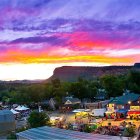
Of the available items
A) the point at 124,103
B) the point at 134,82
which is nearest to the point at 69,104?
the point at 124,103

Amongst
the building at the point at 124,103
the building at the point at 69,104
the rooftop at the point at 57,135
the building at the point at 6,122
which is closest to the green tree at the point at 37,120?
the rooftop at the point at 57,135

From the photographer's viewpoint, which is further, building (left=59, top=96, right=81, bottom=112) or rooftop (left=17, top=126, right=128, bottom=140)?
building (left=59, top=96, right=81, bottom=112)

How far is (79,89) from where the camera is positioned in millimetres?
55406

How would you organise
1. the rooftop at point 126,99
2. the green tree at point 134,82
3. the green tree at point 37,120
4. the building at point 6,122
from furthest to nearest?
the green tree at point 134,82, the rooftop at point 126,99, the building at point 6,122, the green tree at point 37,120

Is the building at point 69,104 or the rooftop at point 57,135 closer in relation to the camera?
the rooftop at point 57,135

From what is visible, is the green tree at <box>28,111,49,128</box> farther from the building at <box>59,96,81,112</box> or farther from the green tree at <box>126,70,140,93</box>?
the green tree at <box>126,70,140,93</box>

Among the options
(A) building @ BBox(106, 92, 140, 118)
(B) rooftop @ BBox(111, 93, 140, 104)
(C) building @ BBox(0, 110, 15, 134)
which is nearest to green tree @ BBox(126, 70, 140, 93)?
(B) rooftop @ BBox(111, 93, 140, 104)

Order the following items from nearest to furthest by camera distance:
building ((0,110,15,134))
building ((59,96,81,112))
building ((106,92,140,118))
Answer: building ((0,110,15,134)), building ((106,92,140,118)), building ((59,96,81,112))

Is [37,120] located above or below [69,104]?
above

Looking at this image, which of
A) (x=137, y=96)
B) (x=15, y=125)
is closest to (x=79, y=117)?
(x=15, y=125)

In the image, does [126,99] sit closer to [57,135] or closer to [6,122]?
[6,122]

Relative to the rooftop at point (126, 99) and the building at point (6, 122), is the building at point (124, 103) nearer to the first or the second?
the rooftop at point (126, 99)

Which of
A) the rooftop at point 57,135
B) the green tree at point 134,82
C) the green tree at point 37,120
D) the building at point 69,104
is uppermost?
the green tree at point 134,82

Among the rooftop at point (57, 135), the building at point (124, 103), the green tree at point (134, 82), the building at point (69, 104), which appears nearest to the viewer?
the rooftop at point (57, 135)
